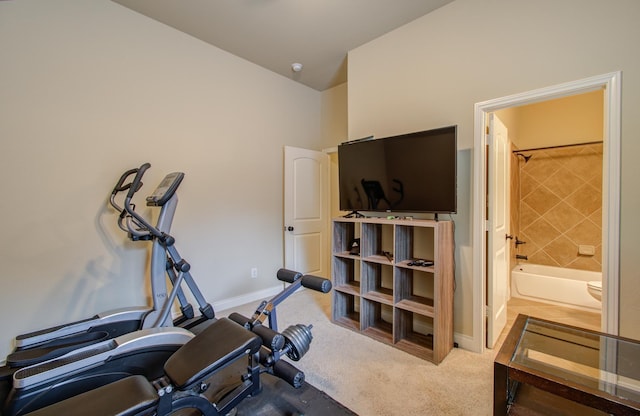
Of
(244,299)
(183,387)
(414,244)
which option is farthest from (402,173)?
(244,299)

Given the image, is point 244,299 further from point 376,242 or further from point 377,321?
point 376,242

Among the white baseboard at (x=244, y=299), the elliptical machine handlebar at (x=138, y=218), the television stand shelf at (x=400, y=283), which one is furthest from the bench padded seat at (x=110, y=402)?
the white baseboard at (x=244, y=299)

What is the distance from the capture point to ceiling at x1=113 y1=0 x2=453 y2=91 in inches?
95.8

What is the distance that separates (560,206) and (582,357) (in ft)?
10.6

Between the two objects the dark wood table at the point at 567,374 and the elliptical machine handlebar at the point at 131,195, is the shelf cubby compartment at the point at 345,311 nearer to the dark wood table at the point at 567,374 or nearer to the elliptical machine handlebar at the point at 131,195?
the dark wood table at the point at 567,374

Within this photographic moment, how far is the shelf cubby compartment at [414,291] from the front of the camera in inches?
90.2

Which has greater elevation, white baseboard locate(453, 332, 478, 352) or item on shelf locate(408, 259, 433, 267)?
item on shelf locate(408, 259, 433, 267)

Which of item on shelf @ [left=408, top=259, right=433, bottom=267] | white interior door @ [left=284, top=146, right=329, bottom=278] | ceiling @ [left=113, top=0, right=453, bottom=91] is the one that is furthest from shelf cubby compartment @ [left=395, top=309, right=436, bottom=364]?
ceiling @ [left=113, top=0, right=453, bottom=91]

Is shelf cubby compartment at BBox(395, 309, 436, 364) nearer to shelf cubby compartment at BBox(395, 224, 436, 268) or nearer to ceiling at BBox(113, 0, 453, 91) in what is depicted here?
shelf cubby compartment at BBox(395, 224, 436, 268)

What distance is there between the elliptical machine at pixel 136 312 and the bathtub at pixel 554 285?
151 inches

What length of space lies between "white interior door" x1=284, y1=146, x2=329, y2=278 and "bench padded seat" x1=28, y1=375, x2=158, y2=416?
2618 millimetres

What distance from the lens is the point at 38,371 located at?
1385 mm

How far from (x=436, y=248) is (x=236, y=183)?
2.37 meters

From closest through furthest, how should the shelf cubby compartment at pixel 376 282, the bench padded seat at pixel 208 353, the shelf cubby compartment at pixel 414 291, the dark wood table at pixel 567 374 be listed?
the dark wood table at pixel 567 374, the bench padded seat at pixel 208 353, the shelf cubby compartment at pixel 414 291, the shelf cubby compartment at pixel 376 282
